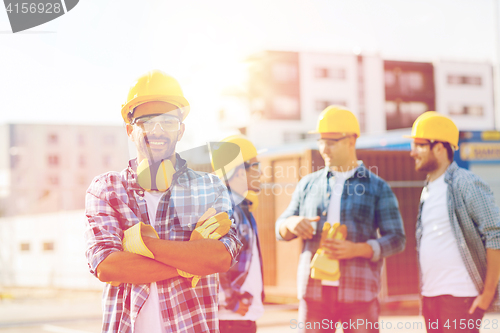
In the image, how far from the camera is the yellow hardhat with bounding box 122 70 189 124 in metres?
2.51

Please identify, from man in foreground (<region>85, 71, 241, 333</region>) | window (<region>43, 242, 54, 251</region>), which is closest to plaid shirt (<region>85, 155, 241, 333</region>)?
man in foreground (<region>85, 71, 241, 333</region>)

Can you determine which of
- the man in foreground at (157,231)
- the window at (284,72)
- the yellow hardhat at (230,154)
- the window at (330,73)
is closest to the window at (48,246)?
the yellow hardhat at (230,154)

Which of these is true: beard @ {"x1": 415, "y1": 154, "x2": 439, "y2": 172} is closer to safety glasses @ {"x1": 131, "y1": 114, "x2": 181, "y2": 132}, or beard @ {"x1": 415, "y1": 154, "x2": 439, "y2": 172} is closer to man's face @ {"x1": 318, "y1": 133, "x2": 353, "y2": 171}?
man's face @ {"x1": 318, "y1": 133, "x2": 353, "y2": 171}

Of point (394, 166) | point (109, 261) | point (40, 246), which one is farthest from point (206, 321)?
point (40, 246)

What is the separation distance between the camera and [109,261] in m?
2.30

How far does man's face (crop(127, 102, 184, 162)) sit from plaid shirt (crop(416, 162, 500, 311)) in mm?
2318

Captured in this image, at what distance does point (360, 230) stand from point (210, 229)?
1823 mm

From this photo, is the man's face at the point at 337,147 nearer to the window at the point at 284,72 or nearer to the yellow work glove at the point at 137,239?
the yellow work glove at the point at 137,239

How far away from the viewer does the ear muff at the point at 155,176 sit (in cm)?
248

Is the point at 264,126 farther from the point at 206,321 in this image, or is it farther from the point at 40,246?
the point at 206,321

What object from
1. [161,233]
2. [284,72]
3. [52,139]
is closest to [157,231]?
[161,233]

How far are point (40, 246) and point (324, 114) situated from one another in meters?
13.3

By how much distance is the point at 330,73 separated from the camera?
45.8 metres

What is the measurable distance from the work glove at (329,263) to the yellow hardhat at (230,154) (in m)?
0.78
